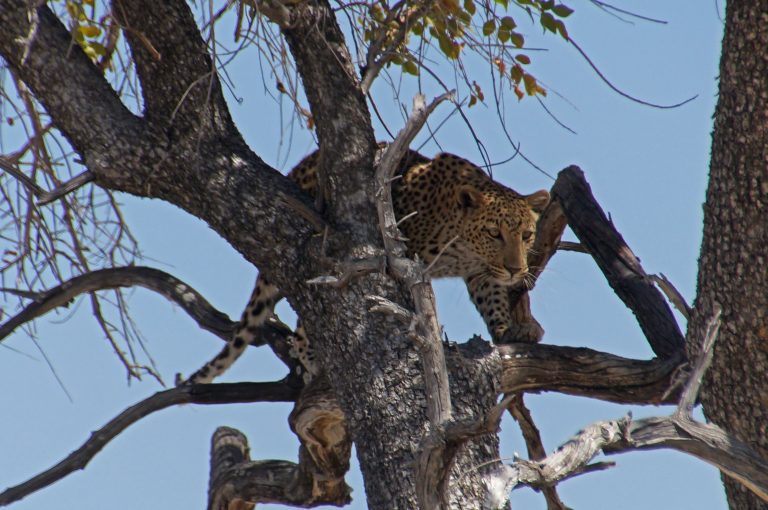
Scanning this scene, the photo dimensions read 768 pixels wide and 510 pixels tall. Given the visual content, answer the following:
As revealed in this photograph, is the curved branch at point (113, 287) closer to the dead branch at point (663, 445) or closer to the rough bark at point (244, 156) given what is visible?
the rough bark at point (244, 156)

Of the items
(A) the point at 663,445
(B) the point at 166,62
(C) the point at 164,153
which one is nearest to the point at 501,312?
(C) the point at 164,153

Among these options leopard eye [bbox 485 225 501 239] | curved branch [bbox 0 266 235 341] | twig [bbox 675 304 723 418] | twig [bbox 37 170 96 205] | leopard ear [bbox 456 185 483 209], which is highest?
leopard ear [bbox 456 185 483 209]

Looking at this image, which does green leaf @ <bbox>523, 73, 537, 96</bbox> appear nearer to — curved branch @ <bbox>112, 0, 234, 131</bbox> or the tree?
the tree

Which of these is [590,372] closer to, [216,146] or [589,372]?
[589,372]

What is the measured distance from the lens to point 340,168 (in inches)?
200

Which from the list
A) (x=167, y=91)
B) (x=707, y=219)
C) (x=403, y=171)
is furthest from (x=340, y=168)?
(x=403, y=171)

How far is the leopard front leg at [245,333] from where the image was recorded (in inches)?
253

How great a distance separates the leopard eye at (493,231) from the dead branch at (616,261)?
5.42ft

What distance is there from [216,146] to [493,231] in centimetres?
286

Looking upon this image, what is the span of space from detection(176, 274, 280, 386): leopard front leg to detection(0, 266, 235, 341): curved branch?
0.37 m

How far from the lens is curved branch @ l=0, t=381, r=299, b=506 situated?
5.66m

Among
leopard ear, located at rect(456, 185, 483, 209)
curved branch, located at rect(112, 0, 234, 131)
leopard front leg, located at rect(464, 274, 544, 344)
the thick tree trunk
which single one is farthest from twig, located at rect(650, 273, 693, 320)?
leopard ear, located at rect(456, 185, 483, 209)

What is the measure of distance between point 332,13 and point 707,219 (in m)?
1.90

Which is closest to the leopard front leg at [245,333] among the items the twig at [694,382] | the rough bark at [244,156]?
the rough bark at [244,156]
